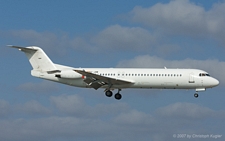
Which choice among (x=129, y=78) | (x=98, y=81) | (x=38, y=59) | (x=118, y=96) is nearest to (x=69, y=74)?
(x=98, y=81)

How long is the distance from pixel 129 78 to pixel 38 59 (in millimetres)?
12157

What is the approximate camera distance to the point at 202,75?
172 feet

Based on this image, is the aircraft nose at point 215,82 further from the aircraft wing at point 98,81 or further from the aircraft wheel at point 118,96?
the aircraft wheel at point 118,96

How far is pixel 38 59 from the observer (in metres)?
56.3

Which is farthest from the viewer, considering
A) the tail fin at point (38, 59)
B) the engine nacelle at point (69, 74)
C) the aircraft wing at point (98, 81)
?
the tail fin at point (38, 59)

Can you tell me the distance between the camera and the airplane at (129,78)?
52.0 metres

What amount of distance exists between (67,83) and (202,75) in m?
16.5

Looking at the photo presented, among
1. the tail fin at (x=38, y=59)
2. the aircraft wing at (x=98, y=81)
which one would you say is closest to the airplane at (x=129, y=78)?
the aircraft wing at (x=98, y=81)

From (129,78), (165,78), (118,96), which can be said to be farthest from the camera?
(118,96)

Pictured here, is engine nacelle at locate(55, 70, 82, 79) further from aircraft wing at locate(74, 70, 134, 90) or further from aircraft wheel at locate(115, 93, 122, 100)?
aircraft wheel at locate(115, 93, 122, 100)

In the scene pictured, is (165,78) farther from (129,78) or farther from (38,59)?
(38,59)

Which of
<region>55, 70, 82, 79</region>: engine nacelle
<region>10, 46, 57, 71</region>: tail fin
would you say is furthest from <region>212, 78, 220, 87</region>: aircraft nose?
<region>10, 46, 57, 71</region>: tail fin

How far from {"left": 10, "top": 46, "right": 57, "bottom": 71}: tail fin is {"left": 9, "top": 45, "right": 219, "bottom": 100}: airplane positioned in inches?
13.8

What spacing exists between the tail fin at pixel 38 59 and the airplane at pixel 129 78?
1.15ft
